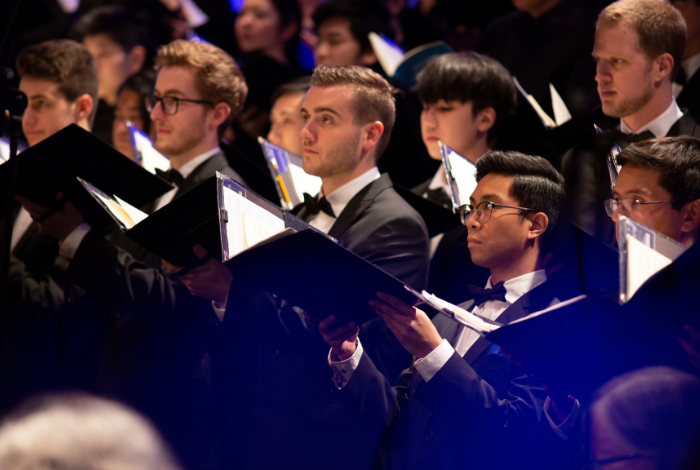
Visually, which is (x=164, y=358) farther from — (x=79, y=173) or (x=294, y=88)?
(x=294, y=88)

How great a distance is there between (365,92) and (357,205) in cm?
48

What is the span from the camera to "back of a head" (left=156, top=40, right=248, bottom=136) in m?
3.41

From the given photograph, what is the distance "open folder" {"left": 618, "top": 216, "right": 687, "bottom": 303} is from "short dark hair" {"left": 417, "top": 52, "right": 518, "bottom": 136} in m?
1.65

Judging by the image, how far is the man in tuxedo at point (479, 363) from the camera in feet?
6.40

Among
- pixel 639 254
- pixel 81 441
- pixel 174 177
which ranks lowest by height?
pixel 174 177

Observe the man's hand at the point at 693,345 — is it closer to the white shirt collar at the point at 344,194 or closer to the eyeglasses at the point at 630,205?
the eyeglasses at the point at 630,205

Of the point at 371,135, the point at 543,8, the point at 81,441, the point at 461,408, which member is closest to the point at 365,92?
the point at 371,135

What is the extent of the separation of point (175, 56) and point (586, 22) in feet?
6.01

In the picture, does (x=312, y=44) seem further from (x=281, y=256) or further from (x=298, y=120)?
(x=281, y=256)

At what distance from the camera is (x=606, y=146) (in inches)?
103

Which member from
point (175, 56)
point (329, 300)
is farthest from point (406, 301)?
point (175, 56)

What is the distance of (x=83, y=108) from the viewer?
3.68 m

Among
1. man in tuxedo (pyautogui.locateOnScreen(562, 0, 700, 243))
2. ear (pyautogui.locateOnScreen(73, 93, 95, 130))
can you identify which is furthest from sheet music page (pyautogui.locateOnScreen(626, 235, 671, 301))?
ear (pyautogui.locateOnScreen(73, 93, 95, 130))

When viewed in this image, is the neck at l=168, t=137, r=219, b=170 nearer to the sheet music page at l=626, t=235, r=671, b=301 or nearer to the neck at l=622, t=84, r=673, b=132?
the neck at l=622, t=84, r=673, b=132
